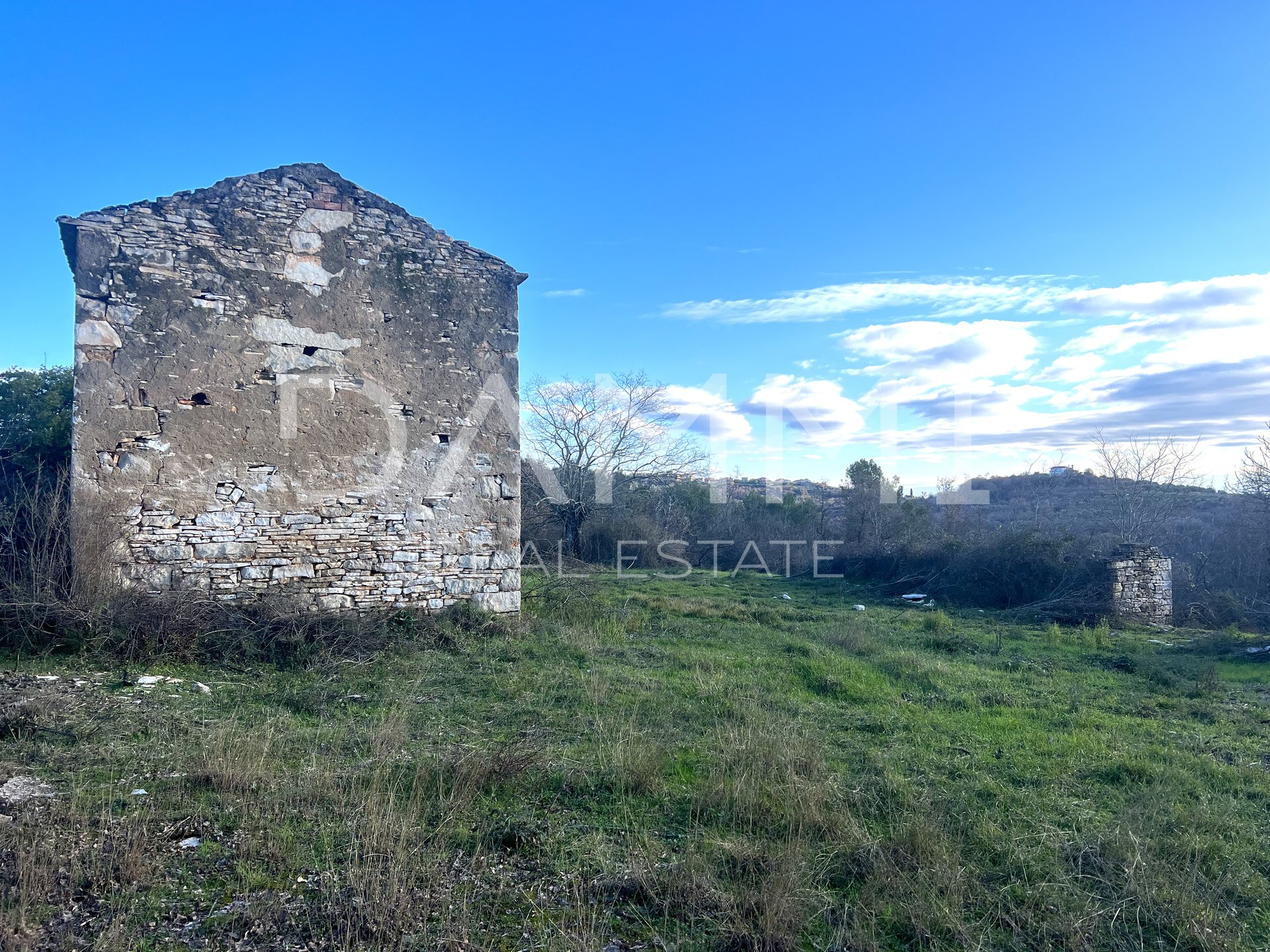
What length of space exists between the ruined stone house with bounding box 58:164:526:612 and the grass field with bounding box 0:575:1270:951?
1.82 m

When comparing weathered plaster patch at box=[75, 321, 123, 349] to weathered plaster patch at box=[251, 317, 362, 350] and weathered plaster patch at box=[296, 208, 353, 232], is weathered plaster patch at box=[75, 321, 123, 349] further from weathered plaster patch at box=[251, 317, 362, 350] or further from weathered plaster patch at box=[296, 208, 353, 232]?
weathered plaster patch at box=[296, 208, 353, 232]

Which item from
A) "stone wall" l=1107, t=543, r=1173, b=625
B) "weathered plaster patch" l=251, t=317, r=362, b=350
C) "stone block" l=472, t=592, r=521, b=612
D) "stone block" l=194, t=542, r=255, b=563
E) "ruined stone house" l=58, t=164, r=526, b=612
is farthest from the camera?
"stone wall" l=1107, t=543, r=1173, b=625

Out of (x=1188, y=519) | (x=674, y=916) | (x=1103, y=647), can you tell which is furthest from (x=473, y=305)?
(x=1188, y=519)

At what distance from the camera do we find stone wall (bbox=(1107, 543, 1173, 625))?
14516 millimetres

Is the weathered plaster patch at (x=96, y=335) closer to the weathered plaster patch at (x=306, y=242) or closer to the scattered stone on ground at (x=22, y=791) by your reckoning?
the weathered plaster patch at (x=306, y=242)

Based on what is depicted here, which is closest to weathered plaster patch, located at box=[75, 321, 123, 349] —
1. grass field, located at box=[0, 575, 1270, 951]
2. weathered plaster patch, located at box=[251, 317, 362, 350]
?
weathered plaster patch, located at box=[251, 317, 362, 350]

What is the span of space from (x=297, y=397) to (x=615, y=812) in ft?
21.9

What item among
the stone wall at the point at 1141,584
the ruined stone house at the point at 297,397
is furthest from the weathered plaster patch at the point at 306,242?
the stone wall at the point at 1141,584

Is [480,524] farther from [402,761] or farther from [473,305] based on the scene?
[402,761]

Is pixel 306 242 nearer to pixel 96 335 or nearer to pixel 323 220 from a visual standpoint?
pixel 323 220

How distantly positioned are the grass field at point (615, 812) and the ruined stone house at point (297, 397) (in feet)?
5.97

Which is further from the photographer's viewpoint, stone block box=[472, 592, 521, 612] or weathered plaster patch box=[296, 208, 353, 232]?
stone block box=[472, 592, 521, 612]

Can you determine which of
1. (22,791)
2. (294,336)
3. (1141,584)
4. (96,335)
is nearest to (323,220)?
(294,336)

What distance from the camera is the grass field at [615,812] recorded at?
2.96 m
